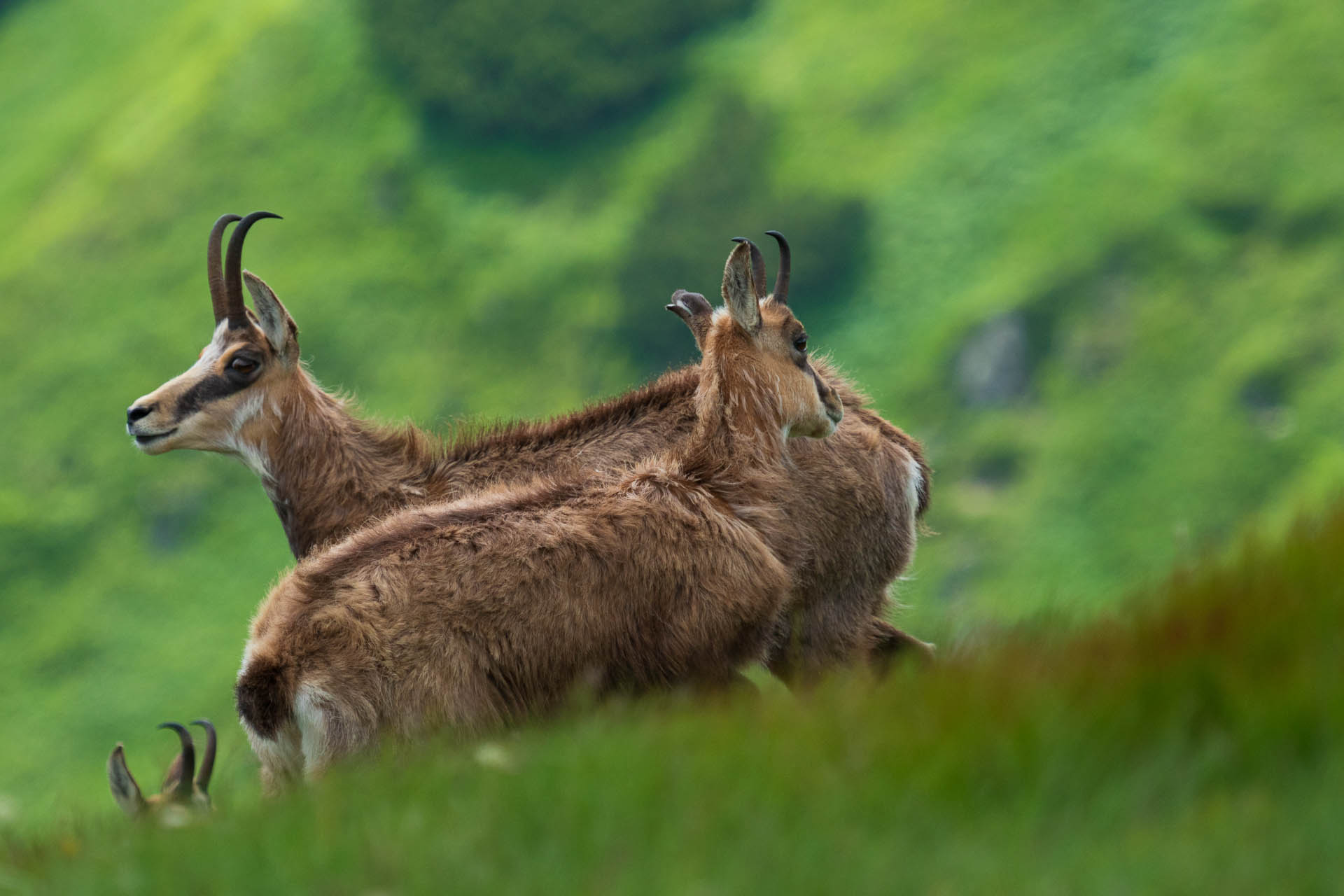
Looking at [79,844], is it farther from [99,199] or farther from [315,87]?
[315,87]

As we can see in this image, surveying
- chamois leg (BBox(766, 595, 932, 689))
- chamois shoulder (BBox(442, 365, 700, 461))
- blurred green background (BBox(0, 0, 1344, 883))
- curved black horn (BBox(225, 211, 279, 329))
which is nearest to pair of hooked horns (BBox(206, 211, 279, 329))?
curved black horn (BBox(225, 211, 279, 329))

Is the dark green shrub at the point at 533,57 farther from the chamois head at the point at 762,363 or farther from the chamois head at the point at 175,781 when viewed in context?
the chamois head at the point at 175,781

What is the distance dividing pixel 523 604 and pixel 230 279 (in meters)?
3.87

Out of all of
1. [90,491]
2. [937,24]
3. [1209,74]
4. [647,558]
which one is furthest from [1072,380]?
[647,558]

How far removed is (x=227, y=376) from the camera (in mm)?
9688

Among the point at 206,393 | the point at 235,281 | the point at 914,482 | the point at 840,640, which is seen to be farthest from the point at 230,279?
the point at 914,482

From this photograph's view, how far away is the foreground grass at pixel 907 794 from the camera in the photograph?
3.57 meters

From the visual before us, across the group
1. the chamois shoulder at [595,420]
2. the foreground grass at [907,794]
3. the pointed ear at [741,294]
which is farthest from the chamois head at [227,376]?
the foreground grass at [907,794]

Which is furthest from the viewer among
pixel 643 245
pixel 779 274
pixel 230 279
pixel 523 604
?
pixel 643 245

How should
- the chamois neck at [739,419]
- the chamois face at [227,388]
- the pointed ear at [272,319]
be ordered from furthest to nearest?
the pointed ear at [272,319]
the chamois face at [227,388]
the chamois neck at [739,419]

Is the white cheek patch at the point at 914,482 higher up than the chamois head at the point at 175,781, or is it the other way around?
the white cheek patch at the point at 914,482

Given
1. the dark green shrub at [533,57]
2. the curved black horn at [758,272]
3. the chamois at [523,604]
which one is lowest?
the chamois at [523,604]

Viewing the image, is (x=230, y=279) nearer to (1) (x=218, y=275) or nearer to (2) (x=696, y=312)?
(1) (x=218, y=275)

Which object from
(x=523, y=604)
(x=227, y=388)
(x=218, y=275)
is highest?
(x=218, y=275)
